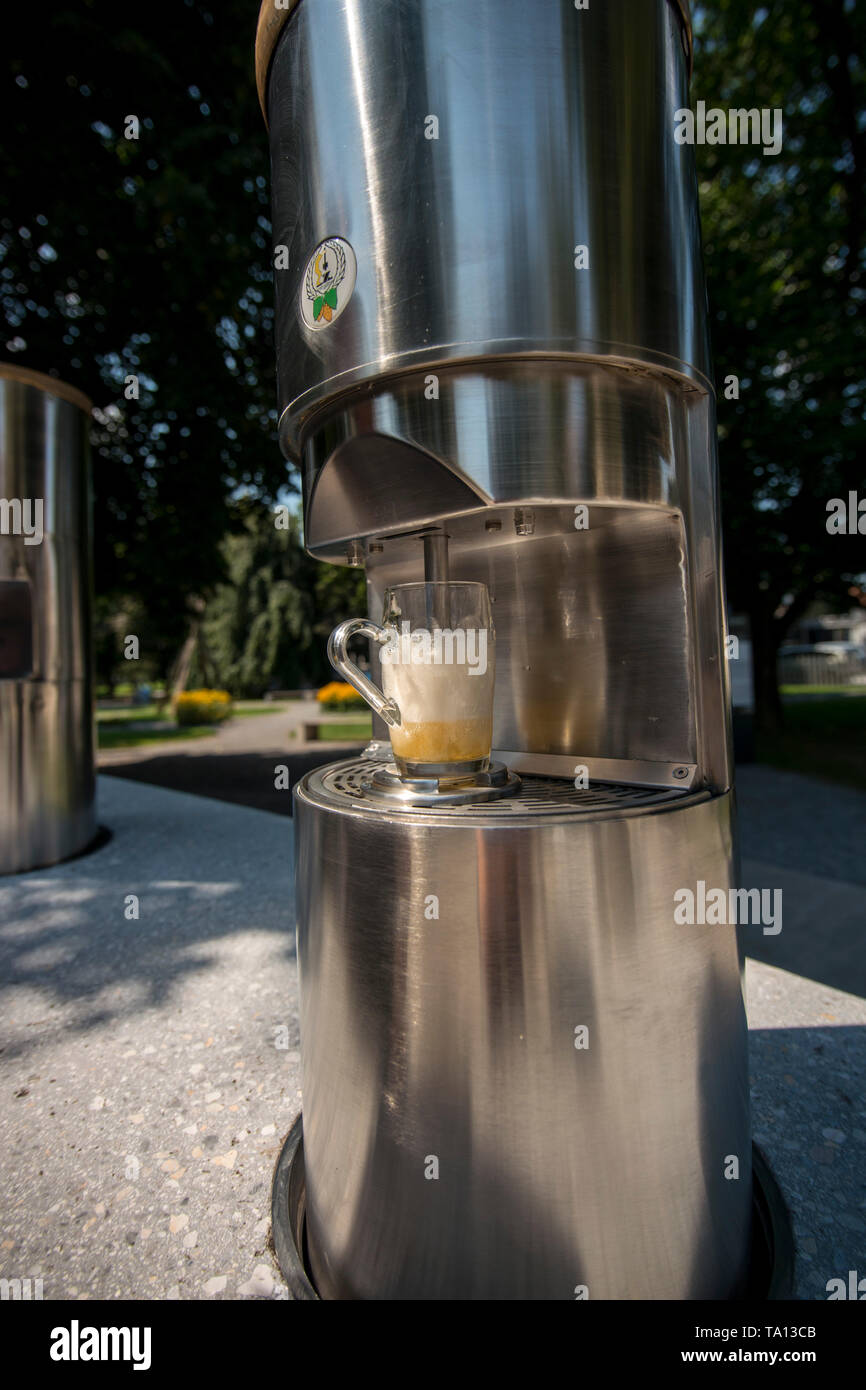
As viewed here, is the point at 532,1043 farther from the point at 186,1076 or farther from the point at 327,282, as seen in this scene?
the point at 186,1076

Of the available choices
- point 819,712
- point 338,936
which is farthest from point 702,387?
point 819,712

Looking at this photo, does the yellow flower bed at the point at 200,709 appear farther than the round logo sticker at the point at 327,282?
Yes

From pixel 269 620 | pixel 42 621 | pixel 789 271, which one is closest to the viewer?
pixel 42 621

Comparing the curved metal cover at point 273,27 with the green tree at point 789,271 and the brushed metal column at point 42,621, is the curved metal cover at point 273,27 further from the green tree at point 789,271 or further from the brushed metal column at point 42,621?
the green tree at point 789,271

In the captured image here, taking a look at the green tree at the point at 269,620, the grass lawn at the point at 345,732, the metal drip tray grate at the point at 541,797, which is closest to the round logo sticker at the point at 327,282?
the metal drip tray grate at the point at 541,797

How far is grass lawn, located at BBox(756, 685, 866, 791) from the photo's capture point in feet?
31.9

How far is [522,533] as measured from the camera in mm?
1313

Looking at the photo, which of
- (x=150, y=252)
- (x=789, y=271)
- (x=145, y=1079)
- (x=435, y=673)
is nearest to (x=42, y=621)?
(x=145, y=1079)

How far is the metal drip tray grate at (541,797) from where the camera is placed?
1.24 metres

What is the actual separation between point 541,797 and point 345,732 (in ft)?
46.3

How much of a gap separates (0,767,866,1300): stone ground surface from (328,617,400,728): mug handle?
3.63 feet

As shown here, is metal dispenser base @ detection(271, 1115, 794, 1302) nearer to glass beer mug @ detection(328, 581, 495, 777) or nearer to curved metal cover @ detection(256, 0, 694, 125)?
glass beer mug @ detection(328, 581, 495, 777)

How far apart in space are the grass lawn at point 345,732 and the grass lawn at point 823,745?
6.76 metres
